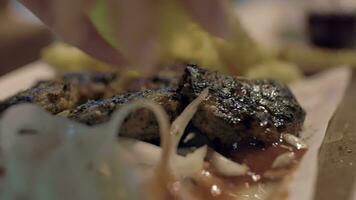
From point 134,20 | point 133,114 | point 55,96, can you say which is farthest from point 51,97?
point 134,20

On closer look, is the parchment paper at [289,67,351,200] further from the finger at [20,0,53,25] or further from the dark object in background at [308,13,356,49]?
the dark object in background at [308,13,356,49]

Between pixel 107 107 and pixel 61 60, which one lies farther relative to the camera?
pixel 61 60

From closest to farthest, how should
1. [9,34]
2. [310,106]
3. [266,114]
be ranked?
[266,114] → [310,106] → [9,34]

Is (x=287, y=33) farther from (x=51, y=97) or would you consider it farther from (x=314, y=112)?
(x=51, y=97)

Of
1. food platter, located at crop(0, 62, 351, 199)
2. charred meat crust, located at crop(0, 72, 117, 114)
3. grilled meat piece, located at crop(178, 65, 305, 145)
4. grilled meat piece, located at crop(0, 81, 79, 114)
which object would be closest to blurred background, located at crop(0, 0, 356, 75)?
food platter, located at crop(0, 62, 351, 199)

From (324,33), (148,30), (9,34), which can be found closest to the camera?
(148,30)

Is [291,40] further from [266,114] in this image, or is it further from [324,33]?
[266,114]

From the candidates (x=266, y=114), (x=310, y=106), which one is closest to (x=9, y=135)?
(x=266, y=114)

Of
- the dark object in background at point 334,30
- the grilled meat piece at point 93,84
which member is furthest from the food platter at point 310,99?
the dark object in background at point 334,30
